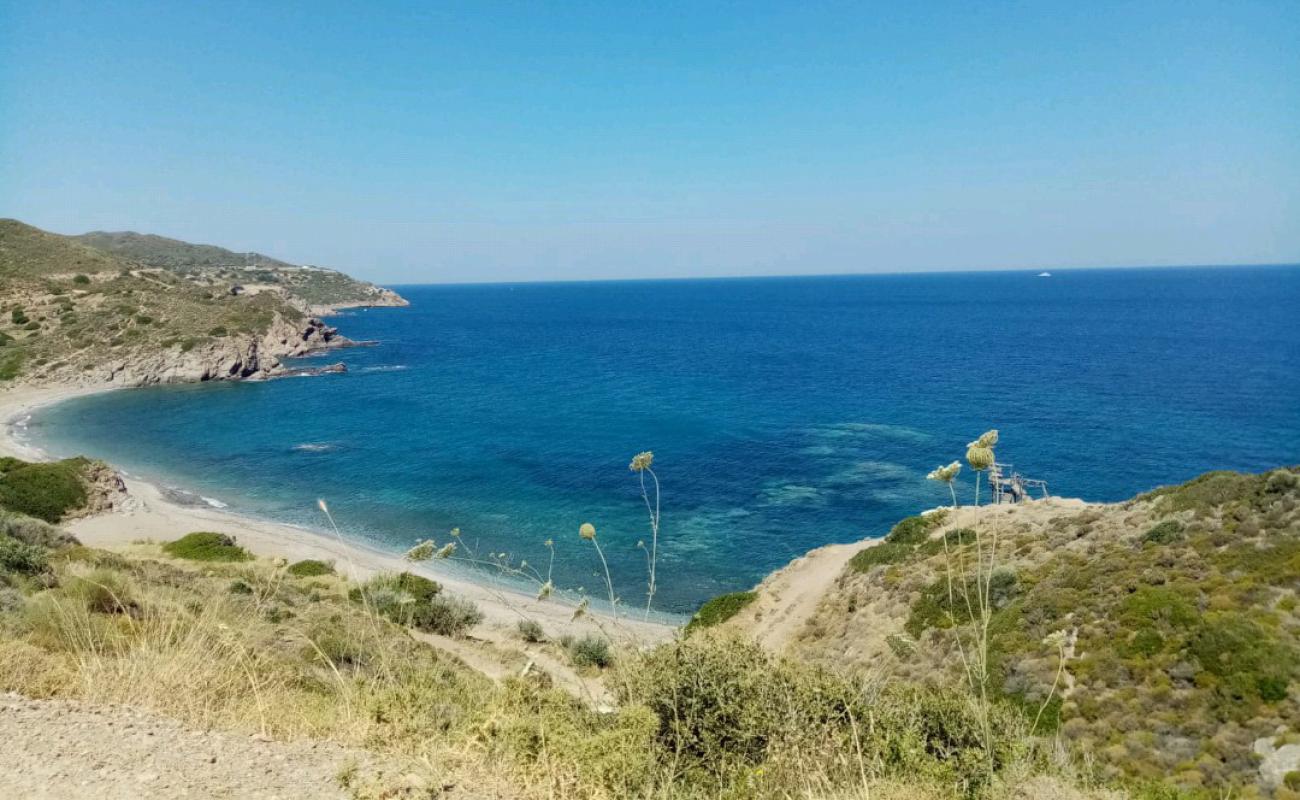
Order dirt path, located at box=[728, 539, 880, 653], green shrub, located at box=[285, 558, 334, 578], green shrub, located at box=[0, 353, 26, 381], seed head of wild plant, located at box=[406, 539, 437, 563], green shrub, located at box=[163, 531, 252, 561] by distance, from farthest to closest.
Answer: green shrub, located at box=[0, 353, 26, 381] < green shrub, located at box=[163, 531, 252, 561] < green shrub, located at box=[285, 558, 334, 578] < dirt path, located at box=[728, 539, 880, 653] < seed head of wild plant, located at box=[406, 539, 437, 563]

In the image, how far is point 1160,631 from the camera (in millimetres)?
14727

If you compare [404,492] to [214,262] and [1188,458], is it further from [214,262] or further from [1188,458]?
[214,262]

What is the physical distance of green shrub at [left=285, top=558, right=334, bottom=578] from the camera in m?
26.3

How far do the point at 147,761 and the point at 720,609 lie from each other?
21700 mm

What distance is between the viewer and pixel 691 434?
170ft

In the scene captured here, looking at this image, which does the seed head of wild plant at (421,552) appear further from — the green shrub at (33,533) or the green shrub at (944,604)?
the green shrub at (33,533)

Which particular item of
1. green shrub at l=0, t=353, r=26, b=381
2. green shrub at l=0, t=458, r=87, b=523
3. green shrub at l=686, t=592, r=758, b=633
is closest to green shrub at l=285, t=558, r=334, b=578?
green shrub at l=0, t=458, r=87, b=523

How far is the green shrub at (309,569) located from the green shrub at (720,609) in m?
14.3

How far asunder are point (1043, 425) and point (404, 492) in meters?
44.7

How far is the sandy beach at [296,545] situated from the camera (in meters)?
25.5

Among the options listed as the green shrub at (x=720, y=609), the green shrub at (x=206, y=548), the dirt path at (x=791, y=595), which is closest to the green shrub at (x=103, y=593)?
the dirt path at (x=791, y=595)

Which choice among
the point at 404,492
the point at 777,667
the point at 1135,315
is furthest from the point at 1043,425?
the point at 1135,315

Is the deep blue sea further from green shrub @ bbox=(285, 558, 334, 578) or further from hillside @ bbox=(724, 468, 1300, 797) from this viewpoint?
hillside @ bbox=(724, 468, 1300, 797)

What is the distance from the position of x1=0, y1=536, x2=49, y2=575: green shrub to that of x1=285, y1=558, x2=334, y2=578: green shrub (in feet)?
38.6
